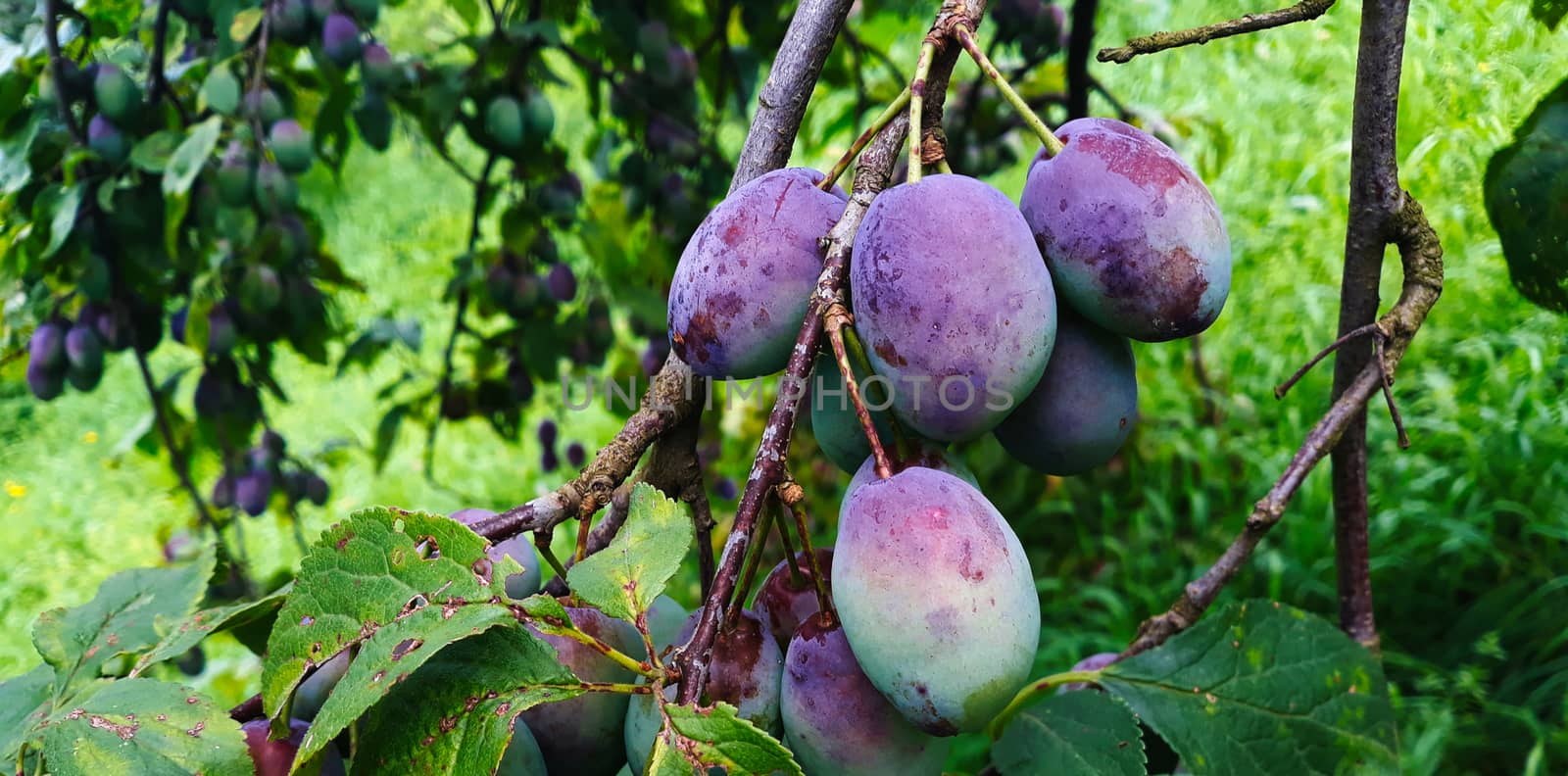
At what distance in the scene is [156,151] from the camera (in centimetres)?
158

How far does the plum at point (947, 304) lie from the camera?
22.9 inches

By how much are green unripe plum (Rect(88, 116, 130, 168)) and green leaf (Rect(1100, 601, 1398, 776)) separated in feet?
5.13

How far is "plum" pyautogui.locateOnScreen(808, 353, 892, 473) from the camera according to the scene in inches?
26.0

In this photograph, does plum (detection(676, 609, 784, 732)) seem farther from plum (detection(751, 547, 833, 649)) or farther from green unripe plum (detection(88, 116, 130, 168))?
green unripe plum (detection(88, 116, 130, 168))

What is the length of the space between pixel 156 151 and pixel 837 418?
4.35 ft

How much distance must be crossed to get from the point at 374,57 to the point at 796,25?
1257 millimetres

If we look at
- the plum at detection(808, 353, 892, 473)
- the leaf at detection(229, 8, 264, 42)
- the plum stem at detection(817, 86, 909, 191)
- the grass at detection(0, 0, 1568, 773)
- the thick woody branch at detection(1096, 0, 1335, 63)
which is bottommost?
the grass at detection(0, 0, 1568, 773)

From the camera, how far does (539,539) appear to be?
658mm

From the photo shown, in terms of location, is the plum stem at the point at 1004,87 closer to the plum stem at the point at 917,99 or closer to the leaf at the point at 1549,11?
the plum stem at the point at 917,99

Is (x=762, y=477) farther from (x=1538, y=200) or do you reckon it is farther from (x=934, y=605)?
(x=1538, y=200)

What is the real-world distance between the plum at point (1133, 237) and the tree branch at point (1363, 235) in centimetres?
21

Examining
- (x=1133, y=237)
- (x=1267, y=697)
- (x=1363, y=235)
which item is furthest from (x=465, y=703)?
(x=1363, y=235)

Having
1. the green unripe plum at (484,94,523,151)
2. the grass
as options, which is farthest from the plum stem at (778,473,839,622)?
the green unripe plum at (484,94,523,151)

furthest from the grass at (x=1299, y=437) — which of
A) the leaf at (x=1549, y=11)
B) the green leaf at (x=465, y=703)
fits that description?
the green leaf at (x=465, y=703)
